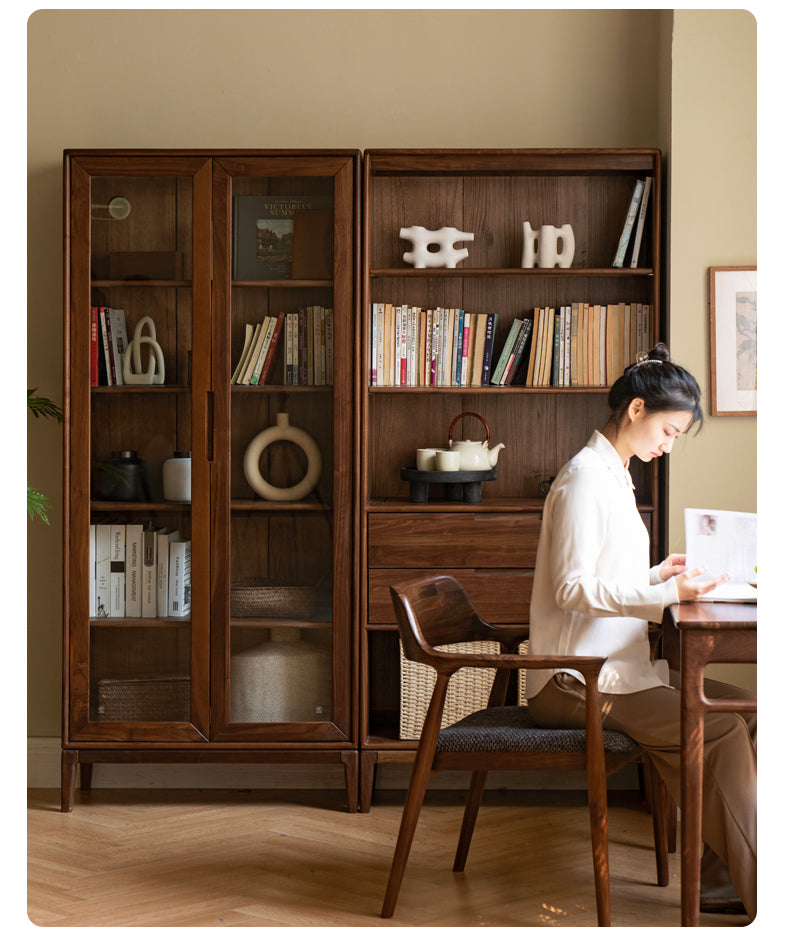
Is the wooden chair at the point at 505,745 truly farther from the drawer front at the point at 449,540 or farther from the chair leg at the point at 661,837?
the drawer front at the point at 449,540

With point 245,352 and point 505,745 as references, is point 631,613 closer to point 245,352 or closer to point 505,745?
point 505,745

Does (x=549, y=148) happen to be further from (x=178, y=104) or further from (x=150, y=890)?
(x=150, y=890)

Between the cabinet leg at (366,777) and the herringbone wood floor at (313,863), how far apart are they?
4 cm

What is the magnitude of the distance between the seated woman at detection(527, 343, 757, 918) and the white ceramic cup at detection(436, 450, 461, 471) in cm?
79

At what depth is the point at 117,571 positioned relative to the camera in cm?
312

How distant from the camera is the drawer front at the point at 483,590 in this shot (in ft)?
10.0

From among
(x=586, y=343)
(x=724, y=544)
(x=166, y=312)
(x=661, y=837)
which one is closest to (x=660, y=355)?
(x=724, y=544)

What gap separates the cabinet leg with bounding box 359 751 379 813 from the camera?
9.96ft

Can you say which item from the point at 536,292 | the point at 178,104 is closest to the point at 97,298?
the point at 178,104

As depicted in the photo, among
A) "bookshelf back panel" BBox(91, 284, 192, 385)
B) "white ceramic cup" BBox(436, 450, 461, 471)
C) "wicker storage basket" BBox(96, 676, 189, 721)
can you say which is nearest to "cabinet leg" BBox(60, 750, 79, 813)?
"wicker storage basket" BBox(96, 676, 189, 721)

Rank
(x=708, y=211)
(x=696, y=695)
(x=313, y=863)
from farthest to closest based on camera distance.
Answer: (x=708, y=211) → (x=313, y=863) → (x=696, y=695)

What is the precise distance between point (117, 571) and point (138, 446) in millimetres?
403

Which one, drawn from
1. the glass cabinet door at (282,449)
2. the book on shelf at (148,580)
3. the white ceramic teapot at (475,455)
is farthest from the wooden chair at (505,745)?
the book on shelf at (148,580)
